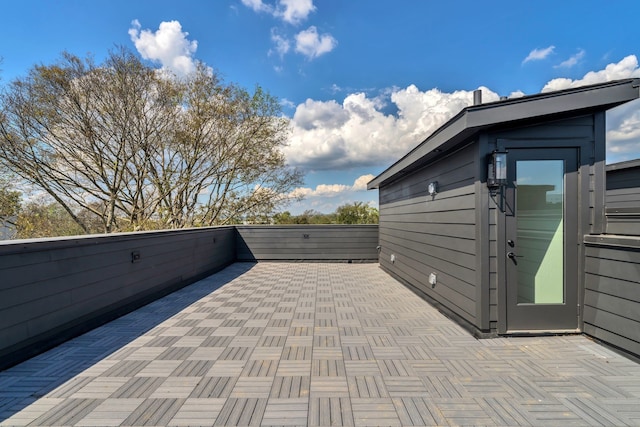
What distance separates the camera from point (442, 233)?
362 centimetres

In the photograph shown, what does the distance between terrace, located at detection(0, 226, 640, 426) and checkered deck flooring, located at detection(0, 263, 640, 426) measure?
1 cm

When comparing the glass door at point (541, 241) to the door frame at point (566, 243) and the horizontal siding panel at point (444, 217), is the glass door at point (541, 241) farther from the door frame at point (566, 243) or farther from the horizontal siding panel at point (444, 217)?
the horizontal siding panel at point (444, 217)

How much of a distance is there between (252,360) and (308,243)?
5.49 m

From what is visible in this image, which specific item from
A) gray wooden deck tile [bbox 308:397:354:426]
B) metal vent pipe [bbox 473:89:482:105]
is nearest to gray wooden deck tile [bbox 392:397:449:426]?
gray wooden deck tile [bbox 308:397:354:426]

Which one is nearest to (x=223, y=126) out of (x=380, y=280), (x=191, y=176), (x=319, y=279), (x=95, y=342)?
(x=191, y=176)

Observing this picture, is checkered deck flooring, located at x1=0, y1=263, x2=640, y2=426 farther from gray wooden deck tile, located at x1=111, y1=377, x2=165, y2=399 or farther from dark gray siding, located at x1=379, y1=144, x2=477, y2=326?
dark gray siding, located at x1=379, y1=144, x2=477, y2=326

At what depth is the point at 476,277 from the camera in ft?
9.23

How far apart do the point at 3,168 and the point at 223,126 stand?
20.6 ft

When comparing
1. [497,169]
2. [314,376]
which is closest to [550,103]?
[497,169]

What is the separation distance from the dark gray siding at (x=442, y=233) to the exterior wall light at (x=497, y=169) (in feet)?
0.59

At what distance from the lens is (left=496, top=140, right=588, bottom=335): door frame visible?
2725 mm

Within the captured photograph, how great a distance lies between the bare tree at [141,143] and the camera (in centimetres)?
793

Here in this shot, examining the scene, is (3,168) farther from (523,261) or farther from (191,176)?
(523,261)

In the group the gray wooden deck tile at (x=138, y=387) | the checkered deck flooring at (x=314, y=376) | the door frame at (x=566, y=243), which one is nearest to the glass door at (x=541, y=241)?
the door frame at (x=566, y=243)
